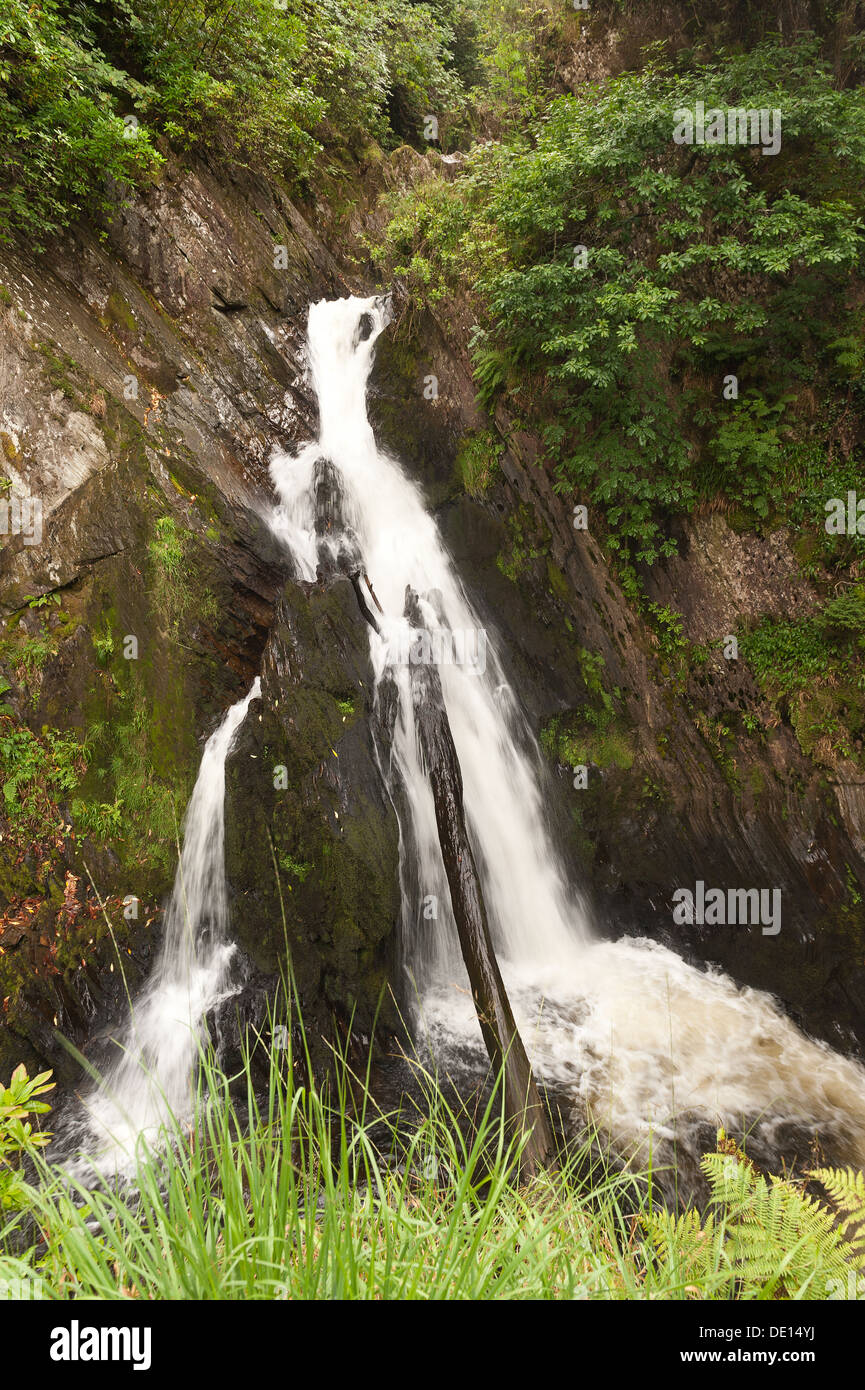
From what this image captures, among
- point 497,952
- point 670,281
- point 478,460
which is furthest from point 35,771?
point 670,281

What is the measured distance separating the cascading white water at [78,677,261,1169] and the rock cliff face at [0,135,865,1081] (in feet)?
0.64

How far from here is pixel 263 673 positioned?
616 centimetres

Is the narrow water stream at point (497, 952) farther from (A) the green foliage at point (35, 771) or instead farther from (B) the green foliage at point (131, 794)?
(A) the green foliage at point (35, 771)

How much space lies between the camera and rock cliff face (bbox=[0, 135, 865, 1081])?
5465mm

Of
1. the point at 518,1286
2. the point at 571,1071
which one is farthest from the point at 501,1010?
the point at 518,1286

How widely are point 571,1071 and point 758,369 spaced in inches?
294

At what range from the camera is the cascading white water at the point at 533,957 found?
17.8ft

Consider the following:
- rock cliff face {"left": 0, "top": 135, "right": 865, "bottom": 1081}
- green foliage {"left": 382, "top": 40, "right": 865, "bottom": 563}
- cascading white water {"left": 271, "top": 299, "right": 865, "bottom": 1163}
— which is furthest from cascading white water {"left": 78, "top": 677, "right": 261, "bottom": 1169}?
green foliage {"left": 382, "top": 40, "right": 865, "bottom": 563}

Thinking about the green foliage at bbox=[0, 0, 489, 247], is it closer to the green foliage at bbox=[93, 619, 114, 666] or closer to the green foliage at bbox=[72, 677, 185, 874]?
the green foliage at bbox=[93, 619, 114, 666]

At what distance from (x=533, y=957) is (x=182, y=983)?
3750 mm

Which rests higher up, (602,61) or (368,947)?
(602,61)

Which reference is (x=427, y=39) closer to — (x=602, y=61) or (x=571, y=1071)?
(x=602, y=61)

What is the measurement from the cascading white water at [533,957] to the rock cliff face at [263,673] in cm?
39
